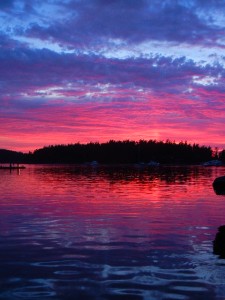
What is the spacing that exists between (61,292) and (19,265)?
307 cm

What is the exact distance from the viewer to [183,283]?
1100 centimetres

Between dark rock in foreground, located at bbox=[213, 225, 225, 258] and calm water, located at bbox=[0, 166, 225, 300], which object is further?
dark rock in foreground, located at bbox=[213, 225, 225, 258]

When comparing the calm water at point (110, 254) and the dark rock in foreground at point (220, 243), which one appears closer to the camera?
the calm water at point (110, 254)

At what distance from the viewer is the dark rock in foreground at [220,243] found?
14.6 meters

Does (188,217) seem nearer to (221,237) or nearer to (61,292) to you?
(221,237)

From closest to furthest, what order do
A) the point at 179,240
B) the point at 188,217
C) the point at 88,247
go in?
the point at 88,247 → the point at 179,240 → the point at 188,217

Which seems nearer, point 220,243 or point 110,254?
point 110,254

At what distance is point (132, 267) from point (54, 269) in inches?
92.9

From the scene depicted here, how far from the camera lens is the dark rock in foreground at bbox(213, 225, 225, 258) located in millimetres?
14648

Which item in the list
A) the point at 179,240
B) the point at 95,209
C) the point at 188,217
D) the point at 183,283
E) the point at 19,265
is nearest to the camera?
the point at 183,283

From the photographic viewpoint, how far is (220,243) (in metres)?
16.2

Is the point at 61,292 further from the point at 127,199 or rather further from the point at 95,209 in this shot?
the point at 127,199

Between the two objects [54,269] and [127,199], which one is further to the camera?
[127,199]

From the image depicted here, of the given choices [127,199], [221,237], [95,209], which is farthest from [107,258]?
[127,199]
